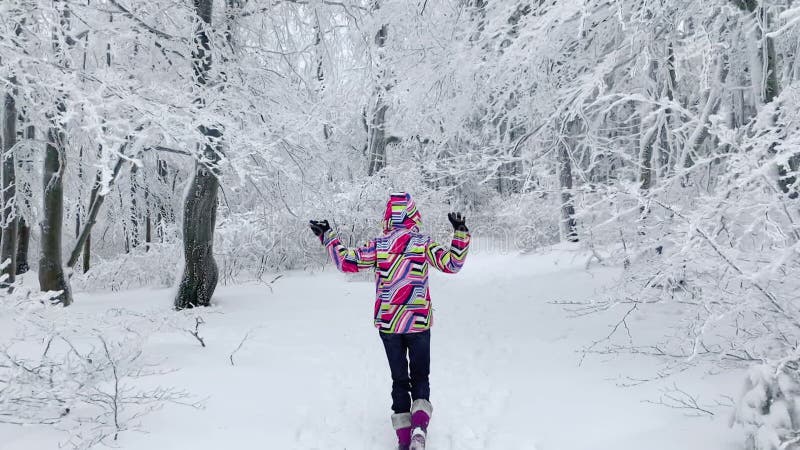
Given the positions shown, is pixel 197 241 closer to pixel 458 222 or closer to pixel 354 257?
pixel 354 257

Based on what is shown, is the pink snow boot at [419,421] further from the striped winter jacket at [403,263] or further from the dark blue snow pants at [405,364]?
the striped winter jacket at [403,263]

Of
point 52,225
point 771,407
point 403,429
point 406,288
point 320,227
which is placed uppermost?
point 52,225

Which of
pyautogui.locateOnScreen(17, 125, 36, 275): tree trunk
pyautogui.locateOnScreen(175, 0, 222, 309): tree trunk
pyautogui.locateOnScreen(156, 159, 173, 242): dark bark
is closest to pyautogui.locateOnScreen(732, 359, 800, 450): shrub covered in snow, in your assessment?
pyautogui.locateOnScreen(175, 0, 222, 309): tree trunk

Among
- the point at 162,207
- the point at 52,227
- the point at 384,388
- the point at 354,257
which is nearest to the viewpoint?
the point at 354,257

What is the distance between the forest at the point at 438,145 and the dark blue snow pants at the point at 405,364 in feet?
4.11

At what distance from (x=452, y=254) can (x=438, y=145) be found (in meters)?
3.67

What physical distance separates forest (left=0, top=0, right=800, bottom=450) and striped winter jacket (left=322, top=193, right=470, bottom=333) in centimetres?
95

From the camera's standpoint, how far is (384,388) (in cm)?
445

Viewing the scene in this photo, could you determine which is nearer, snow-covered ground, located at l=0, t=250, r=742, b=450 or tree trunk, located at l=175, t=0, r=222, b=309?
snow-covered ground, located at l=0, t=250, r=742, b=450

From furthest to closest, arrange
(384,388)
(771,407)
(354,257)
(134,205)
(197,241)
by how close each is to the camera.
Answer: (134,205), (197,241), (384,388), (354,257), (771,407)

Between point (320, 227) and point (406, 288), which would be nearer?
point (406, 288)

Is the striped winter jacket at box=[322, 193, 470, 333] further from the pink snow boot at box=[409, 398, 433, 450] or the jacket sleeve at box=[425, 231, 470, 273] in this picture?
the pink snow boot at box=[409, 398, 433, 450]

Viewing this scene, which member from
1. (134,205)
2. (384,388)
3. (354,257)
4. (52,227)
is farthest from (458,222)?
(134,205)

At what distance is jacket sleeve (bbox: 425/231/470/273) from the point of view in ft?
10.8
